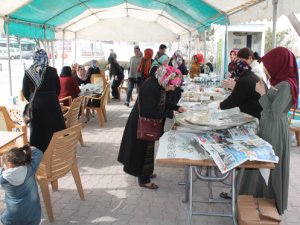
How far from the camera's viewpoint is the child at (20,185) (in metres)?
2.40

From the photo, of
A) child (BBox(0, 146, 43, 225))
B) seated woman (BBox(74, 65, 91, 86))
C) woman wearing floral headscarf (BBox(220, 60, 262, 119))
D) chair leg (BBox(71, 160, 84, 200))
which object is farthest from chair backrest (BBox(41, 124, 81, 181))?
seated woman (BBox(74, 65, 91, 86))

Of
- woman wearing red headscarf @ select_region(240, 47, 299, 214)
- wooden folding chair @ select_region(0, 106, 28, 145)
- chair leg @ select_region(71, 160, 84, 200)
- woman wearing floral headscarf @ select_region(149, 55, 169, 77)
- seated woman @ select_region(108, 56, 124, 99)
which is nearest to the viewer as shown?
woman wearing red headscarf @ select_region(240, 47, 299, 214)

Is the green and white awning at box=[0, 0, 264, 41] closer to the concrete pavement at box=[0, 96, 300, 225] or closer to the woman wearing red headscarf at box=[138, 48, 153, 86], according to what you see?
the woman wearing red headscarf at box=[138, 48, 153, 86]

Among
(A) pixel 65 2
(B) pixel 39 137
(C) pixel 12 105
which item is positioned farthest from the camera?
(A) pixel 65 2

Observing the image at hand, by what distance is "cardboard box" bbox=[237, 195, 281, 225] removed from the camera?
250cm

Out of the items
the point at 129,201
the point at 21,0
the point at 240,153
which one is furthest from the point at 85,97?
the point at 240,153

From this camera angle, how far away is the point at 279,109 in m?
2.70

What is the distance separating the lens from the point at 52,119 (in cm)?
397

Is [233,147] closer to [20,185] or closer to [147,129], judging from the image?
[147,129]

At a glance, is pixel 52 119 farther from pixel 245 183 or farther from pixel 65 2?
pixel 65 2

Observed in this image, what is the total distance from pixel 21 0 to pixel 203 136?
188 inches

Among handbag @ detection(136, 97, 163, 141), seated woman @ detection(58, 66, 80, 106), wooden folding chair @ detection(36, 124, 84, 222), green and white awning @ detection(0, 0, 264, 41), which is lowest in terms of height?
wooden folding chair @ detection(36, 124, 84, 222)

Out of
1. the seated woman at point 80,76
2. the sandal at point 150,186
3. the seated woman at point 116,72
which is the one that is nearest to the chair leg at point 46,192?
the sandal at point 150,186

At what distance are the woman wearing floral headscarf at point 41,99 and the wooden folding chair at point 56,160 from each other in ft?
2.59
